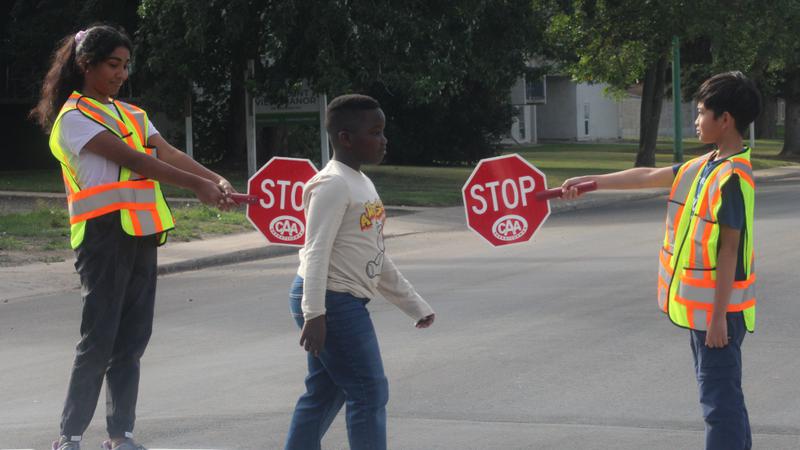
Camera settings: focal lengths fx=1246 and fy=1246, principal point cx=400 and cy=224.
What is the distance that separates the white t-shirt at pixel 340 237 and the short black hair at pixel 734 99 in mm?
1337

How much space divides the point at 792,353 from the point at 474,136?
3255 cm

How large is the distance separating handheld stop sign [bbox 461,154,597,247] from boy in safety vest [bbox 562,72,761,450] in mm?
733

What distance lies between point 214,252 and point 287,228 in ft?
34.7

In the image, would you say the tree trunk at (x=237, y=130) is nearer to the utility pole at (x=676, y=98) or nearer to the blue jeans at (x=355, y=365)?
the utility pole at (x=676, y=98)

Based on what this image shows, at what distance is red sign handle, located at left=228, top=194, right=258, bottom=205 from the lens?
207 inches

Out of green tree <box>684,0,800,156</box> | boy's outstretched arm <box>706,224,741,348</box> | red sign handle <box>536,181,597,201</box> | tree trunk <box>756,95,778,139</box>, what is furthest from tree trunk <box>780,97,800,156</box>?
boy's outstretched arm <box>706,224,741,348</box>

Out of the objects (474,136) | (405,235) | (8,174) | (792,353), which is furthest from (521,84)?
(792,353)

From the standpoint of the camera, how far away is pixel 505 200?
545 cm

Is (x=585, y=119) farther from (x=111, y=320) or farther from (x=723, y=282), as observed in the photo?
(x=723, y=282)

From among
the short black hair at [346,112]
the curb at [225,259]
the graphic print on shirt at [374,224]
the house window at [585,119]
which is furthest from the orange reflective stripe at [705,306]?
the house window at [585,119]

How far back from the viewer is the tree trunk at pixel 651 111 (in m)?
38.7

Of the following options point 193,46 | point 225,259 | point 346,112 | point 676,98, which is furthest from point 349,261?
point 676,98

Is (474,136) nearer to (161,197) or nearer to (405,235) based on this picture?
(405,235)

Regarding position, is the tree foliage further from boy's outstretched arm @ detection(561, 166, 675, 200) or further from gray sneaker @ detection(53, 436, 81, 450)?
gray sneaker @ detection(53, 436, 81, 450)
